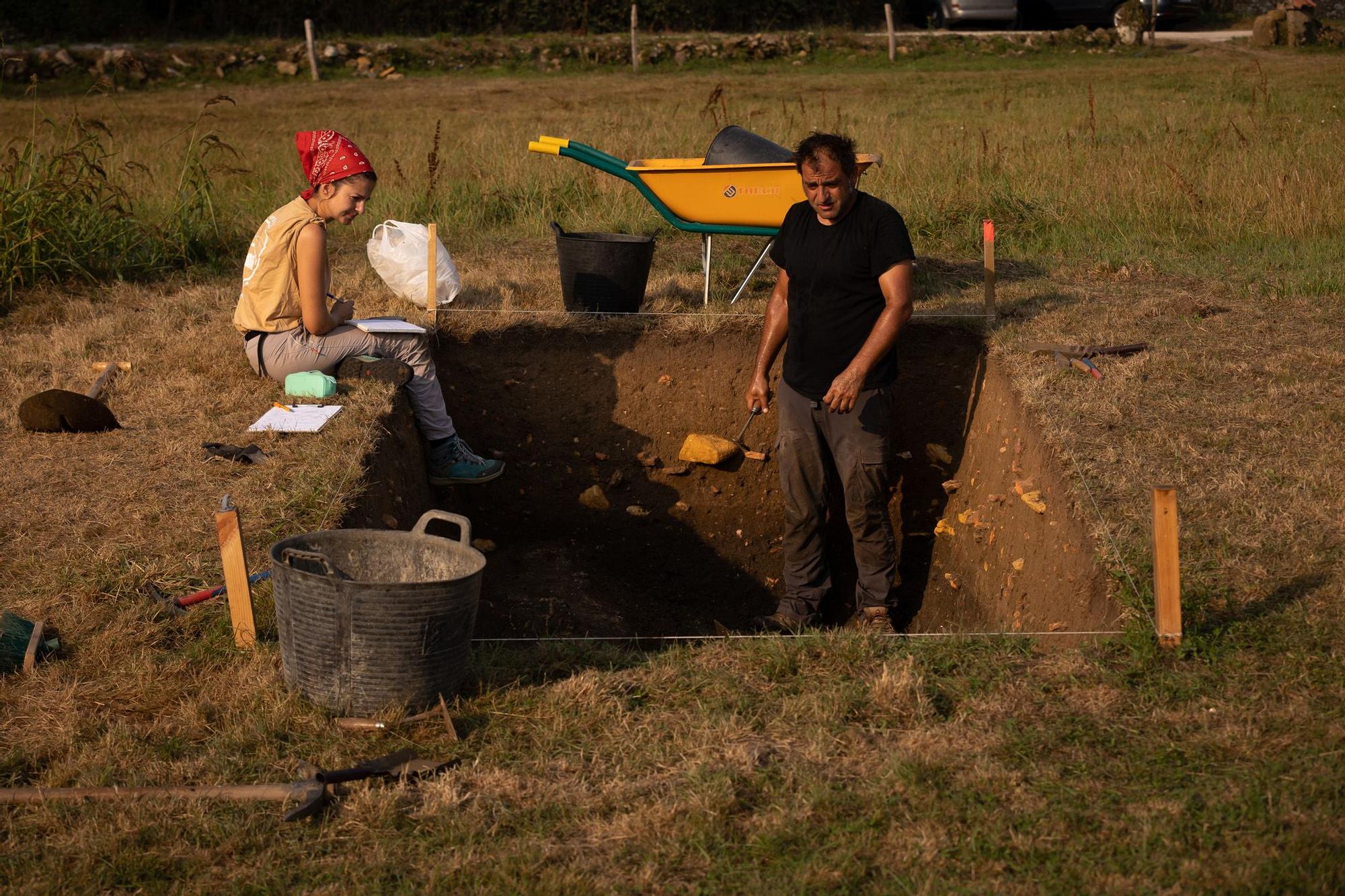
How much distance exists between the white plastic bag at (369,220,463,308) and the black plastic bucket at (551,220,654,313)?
651mm

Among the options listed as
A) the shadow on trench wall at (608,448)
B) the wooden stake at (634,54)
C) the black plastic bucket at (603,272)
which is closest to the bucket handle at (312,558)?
the shadow on trench wall at (608,448)

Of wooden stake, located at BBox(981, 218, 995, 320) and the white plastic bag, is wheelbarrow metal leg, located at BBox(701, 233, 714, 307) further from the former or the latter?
wooden stake, located at BBox(981, 218, 995, 320)

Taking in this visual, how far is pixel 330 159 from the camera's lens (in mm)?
5109

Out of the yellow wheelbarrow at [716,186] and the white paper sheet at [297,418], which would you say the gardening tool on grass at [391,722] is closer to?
the white paper sheet at [297,418]

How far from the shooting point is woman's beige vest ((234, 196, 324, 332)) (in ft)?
17.7

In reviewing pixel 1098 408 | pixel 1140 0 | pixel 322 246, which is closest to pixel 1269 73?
pixel 1140 0

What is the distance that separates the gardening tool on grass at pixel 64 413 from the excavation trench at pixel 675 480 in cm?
130

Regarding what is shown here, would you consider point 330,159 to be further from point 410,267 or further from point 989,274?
point 989,274

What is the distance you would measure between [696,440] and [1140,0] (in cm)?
2113

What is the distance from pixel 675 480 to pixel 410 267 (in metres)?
1.95

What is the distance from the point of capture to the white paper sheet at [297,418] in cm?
534

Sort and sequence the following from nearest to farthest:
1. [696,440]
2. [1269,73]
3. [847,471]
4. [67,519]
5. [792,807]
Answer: [792,807] < [67,519] < [847,471] < [696,440] < [1269,73]

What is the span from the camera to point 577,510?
21.6ft

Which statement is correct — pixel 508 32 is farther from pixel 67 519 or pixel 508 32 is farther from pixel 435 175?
pixel 67 519
